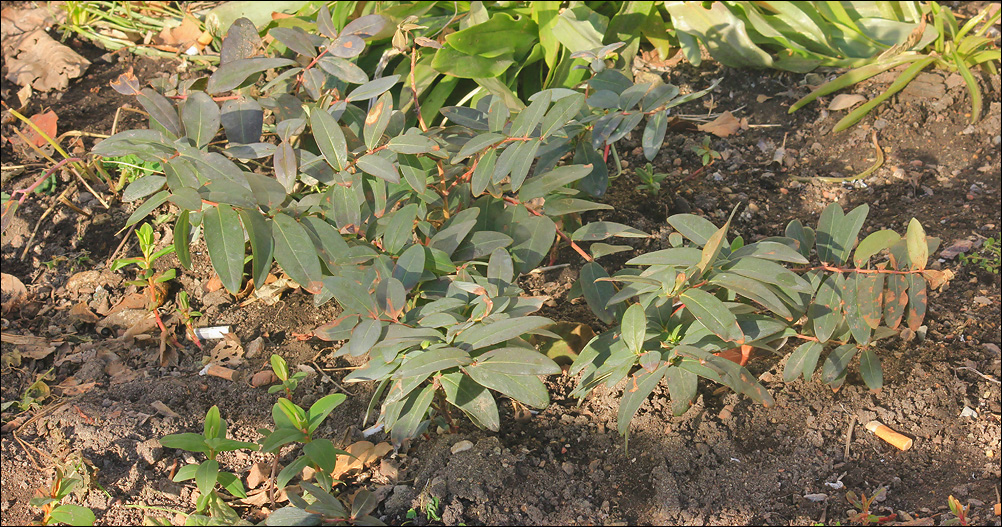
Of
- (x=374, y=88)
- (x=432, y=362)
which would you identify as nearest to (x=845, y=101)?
(x=374, y=88)

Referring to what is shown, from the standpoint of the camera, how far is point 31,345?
181 centimetres

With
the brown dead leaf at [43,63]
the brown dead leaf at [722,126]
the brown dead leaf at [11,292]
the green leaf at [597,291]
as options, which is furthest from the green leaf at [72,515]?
the brown dead leaf at [722,126]

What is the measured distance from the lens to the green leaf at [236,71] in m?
1.54

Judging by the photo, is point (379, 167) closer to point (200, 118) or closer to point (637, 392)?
point (200, 118)

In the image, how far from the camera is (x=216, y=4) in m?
2.84

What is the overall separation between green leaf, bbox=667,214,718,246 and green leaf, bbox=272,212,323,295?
714 mm

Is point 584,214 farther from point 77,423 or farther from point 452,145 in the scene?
point 77,423

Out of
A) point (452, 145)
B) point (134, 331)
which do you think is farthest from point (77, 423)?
point (452, 145)

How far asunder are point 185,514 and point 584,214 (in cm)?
127

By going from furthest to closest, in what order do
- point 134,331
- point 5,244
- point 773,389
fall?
point 5,244, point 134,331, point 773,389

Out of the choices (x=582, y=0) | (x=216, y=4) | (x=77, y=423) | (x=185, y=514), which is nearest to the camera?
(x=185, y=514)

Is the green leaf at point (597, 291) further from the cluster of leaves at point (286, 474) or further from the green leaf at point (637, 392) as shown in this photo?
the cluster of leaves at point (286, 474)

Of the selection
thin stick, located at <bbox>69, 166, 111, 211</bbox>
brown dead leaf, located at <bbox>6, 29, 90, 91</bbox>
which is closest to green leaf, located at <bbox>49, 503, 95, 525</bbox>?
thin stick, located at <bbox>69, 166, 111, 211</bbox>

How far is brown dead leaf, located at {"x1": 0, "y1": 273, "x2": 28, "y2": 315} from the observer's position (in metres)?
1.94
